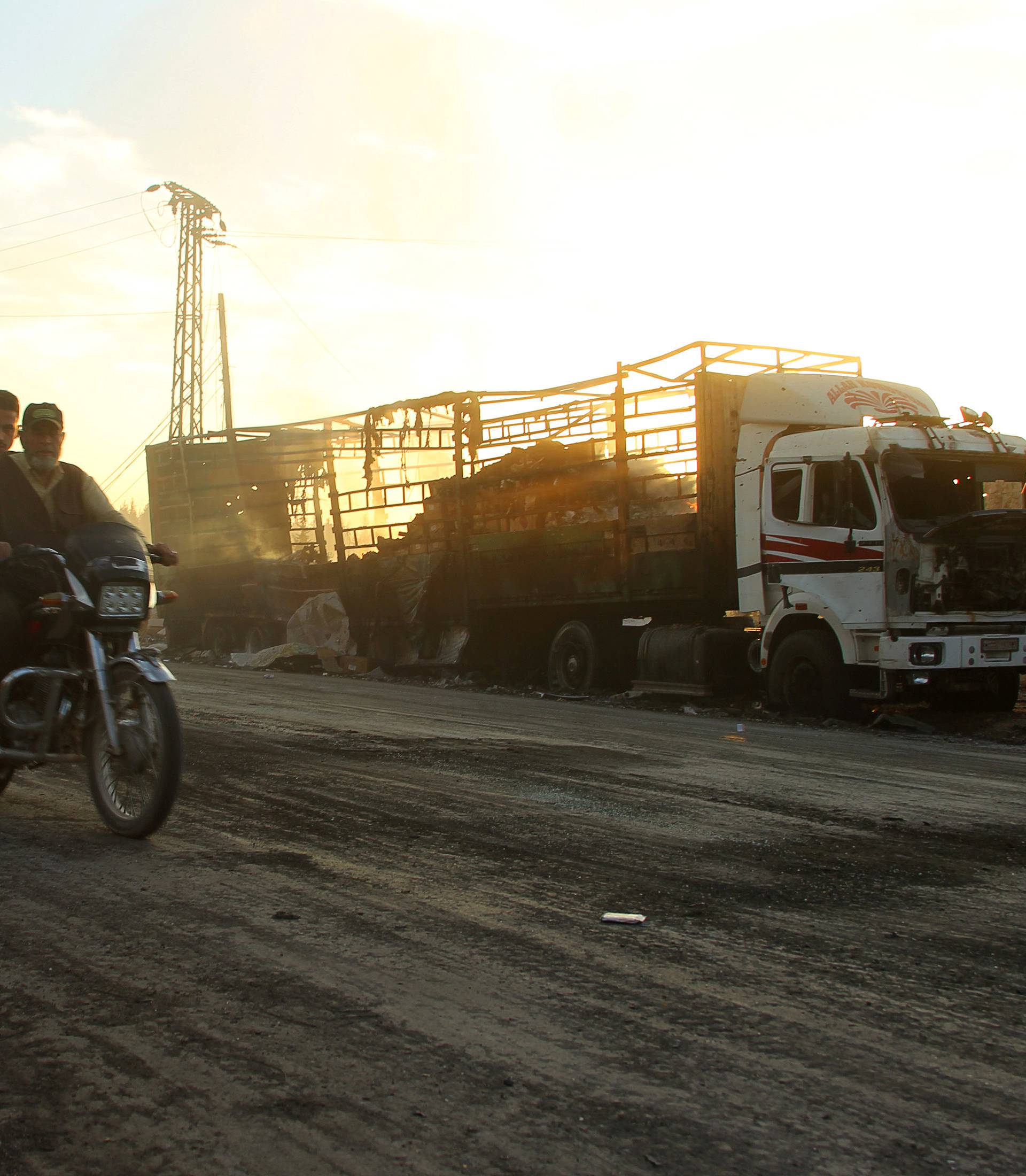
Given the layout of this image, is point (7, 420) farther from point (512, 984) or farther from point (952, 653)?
point (952, 653)

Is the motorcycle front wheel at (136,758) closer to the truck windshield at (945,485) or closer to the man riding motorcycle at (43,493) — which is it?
the man riding motorcycle at (43,493)

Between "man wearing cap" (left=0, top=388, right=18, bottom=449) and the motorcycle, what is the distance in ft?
2.83

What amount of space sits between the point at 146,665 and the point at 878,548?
8.00 m

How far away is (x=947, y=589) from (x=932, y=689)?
95 cm

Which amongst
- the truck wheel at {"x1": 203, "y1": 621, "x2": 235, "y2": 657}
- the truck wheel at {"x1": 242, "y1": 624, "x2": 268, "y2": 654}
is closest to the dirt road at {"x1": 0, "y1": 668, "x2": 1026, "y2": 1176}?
the truck wheel at {"x1": 242, "y1": 624, "x2": 268, "y2": 654}

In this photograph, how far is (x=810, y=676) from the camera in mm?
11516

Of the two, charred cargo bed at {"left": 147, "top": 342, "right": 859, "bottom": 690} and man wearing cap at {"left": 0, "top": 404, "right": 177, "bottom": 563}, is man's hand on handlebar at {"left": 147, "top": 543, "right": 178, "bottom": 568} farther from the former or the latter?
charred cargo bed at {"left": 147, "top": 342, "right": 859, "bottom": 690}

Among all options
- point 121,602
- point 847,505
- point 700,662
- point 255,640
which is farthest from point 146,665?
point 255,640

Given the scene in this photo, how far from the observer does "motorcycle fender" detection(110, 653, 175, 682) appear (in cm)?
459

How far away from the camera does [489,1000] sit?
9.03 ft

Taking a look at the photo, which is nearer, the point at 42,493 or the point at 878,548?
the point at 42,493

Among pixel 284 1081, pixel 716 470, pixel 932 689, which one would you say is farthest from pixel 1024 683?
pixel 284 1081

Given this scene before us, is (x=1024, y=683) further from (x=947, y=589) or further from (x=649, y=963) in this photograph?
(x=649, y=963)

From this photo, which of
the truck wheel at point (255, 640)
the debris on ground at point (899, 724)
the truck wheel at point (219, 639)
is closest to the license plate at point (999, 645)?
the debris on ground at point (899, 724)
